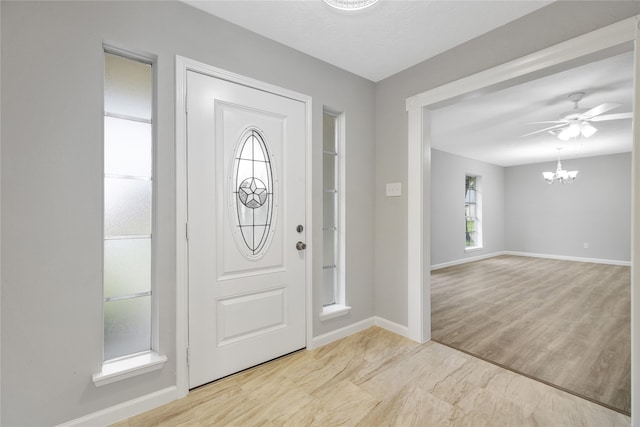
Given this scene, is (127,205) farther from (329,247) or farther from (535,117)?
(535,117)

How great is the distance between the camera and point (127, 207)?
1.75 metres

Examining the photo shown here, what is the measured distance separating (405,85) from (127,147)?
7.76 ft

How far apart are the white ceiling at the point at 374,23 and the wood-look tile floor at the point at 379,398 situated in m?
2.53

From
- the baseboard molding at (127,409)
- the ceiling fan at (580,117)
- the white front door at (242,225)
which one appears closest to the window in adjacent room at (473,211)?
the ceiling fan at (580,117)

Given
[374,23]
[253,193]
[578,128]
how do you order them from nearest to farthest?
[374,23], [253,193], [578,128]

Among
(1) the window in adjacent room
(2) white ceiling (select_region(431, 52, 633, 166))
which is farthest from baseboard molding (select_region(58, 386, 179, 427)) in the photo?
(1) the window in adjacent room

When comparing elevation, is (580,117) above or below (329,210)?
above

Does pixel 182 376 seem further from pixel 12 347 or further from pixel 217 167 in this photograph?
pixel 217 167

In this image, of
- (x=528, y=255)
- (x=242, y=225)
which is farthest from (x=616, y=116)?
(x=528, y=255)

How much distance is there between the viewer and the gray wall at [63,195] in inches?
54.4

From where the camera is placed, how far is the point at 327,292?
278cm

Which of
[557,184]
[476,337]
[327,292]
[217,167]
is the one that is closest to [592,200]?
[557,184]

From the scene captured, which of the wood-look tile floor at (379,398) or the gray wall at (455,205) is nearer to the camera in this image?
the wood-look tile floor at (379,398)

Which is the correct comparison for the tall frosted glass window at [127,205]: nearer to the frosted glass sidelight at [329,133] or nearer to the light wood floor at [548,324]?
the frosted glass sidelight at [329,133]
